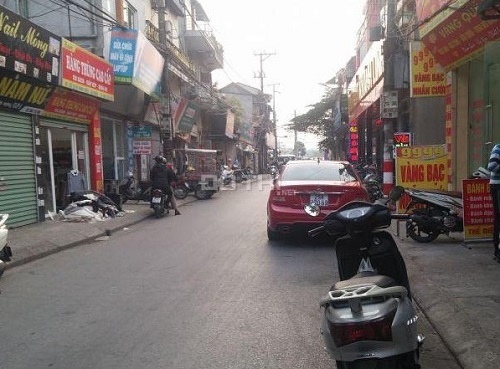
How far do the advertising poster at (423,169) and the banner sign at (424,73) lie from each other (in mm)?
2500

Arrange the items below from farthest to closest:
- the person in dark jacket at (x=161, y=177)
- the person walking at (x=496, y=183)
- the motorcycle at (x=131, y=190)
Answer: the motorcycle at (x=131, y=190) → the person in dark jacket at (x=161, y=177) → the person walking at (x=496, y=183)

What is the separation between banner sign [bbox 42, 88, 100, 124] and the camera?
13.3 meters

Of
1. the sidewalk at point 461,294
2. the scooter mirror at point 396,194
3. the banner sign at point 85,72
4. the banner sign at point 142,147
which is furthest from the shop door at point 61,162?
the scooter mirror at point 396,194

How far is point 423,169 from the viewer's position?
9.91 m

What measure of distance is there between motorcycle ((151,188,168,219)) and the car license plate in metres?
6.78

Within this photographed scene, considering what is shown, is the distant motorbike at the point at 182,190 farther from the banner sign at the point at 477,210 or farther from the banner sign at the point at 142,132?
the banner sign at the point at 477,210

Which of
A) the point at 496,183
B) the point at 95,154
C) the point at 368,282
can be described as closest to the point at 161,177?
the point at 95,154

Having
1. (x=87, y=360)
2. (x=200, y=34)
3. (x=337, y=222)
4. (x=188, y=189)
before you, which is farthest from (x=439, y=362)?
(x=200, y=34)

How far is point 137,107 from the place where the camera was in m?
20.4

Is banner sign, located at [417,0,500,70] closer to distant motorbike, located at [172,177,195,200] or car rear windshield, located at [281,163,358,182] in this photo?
car rear windshield, located at [281,163,358,182]

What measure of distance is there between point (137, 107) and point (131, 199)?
4.45 metres

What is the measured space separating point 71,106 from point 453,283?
A: 11.7 m

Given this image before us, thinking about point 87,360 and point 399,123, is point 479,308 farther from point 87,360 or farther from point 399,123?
point 399,123

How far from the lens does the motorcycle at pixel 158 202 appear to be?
14375 mm
